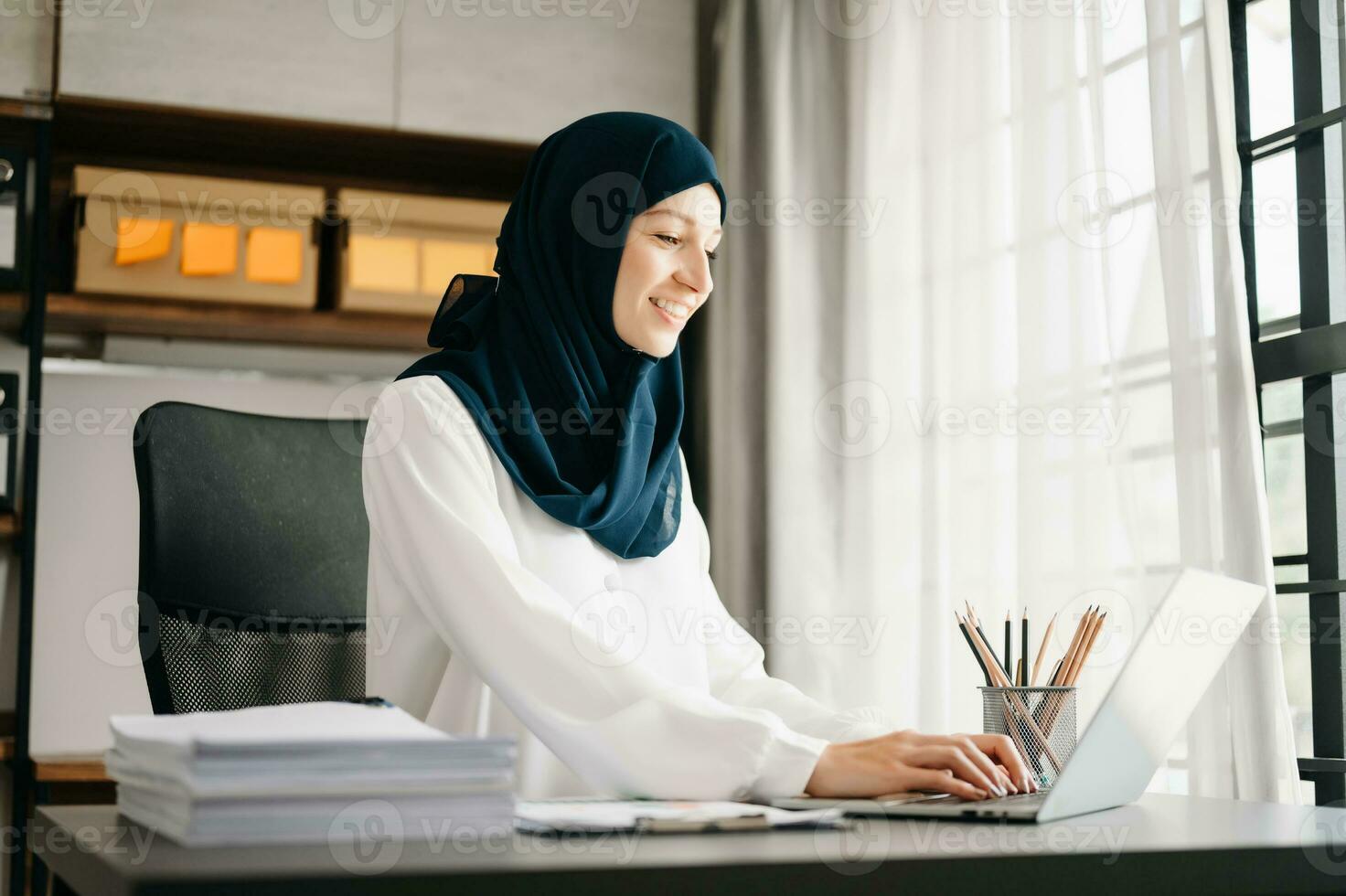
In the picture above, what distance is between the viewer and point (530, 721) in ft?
3.76

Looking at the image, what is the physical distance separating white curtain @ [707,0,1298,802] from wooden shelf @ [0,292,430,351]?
0.72 metres

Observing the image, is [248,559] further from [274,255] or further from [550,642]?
[274,255]

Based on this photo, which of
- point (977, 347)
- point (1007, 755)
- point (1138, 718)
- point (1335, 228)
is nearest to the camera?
point (1138, 718)

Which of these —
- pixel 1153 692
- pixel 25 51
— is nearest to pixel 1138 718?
pixel 1153 692

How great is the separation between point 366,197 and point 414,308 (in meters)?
0.26

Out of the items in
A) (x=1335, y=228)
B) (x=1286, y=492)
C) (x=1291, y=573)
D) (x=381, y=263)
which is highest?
(x=381, y=263)

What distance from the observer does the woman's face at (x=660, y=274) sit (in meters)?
1.57

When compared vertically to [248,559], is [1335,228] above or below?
above

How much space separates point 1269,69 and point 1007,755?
4.39 ft

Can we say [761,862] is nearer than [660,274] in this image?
Yes

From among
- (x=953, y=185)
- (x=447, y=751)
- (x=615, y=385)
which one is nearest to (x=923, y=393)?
(x=953, y=185)

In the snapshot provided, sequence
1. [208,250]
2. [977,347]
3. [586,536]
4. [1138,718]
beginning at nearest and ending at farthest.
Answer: [1138,718]
[586,536]
[977,347]
[208,250]

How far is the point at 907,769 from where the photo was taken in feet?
3.36

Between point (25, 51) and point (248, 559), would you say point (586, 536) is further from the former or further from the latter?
point (25, 51)
